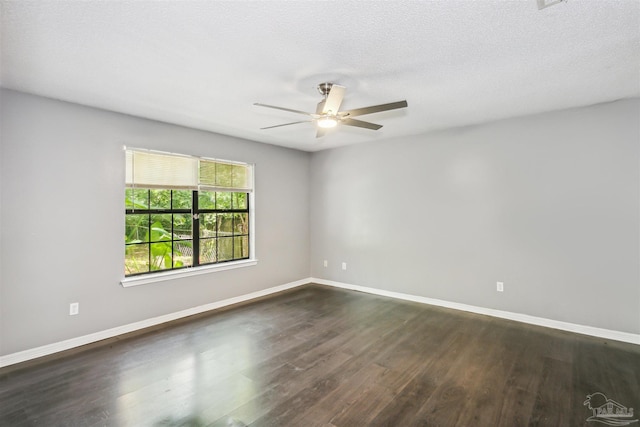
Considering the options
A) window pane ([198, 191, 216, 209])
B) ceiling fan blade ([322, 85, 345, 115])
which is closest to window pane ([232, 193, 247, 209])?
window pane ([198, 191, 216, 209])

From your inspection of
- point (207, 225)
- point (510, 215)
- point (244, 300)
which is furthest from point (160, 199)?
point (510, 215)

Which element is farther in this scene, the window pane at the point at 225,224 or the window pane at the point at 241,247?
the window pane at the point at 241,247

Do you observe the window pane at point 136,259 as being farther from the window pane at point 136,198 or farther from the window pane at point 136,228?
the window pane at point 136,198

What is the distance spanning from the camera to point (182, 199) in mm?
3967

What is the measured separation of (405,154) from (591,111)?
212 cm

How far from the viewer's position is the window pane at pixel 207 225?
13.7 feet

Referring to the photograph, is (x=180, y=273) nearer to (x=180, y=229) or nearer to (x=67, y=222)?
(x=180, y=229)

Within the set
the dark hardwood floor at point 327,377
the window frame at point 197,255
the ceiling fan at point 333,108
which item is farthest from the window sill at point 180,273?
the ceiling fan at point 333,108

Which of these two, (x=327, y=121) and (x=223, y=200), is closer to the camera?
(x=327, y=121)

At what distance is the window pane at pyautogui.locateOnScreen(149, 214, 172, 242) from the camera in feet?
12.2

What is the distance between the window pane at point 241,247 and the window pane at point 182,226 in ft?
2.49

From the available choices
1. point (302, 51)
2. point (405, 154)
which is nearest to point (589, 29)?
point (302, 51)

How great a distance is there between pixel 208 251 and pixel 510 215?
4.00 meters

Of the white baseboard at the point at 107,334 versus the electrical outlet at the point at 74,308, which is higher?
the electrical outlet at the point at 74,308
